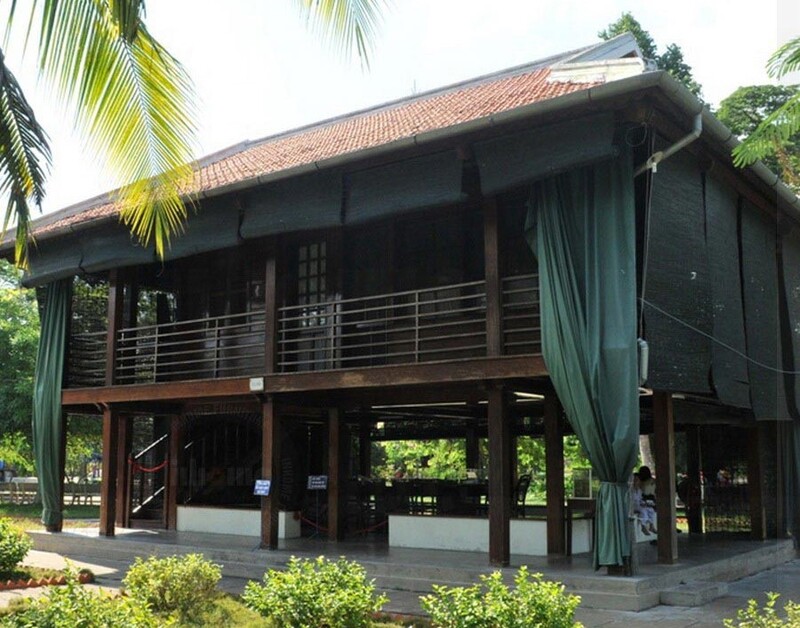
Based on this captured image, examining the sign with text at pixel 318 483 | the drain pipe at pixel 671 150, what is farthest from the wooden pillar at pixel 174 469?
the drain pipe at pixel 671 150

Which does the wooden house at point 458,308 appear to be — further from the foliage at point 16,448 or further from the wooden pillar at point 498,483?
the foliage at point 16,448

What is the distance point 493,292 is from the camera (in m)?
10.6

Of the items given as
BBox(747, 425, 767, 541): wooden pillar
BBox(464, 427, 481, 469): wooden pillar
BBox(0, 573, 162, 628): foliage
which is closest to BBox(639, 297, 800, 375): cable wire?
BBox(747, 425, 767, 541): wooden pillar

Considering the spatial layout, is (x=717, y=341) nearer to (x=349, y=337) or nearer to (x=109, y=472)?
(x=349, y=337)

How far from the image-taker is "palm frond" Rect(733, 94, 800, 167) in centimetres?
467

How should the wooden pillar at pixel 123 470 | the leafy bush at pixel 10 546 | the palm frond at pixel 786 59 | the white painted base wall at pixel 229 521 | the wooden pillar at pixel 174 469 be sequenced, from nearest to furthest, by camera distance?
the palm frond at pixel 786 59 < the leafy bush at pixel 10 546 < the white painted base wall at pixel 229 521 < the wooden pillar at pixel 123 470 < the wooden pillar at pixel 174 469

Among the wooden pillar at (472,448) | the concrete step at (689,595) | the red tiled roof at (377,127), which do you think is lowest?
the concrete step at (689,595)

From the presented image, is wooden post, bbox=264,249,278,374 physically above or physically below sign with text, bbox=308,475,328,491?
above

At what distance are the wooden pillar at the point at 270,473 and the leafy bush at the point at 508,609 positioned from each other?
6696mm

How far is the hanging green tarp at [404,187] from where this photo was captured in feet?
34.9

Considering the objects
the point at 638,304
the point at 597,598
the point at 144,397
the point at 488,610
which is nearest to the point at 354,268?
the point at 144,397

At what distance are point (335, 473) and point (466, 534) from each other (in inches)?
89.3

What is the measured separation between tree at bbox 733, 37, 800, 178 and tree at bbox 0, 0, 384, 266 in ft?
9.57

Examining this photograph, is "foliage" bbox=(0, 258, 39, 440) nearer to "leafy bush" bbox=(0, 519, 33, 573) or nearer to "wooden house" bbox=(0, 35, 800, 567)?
"wooden house" bbox=(0, 35, 800, 567)
